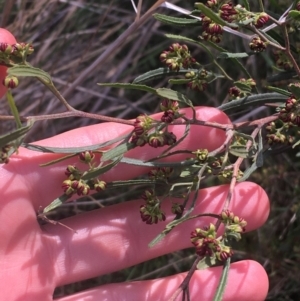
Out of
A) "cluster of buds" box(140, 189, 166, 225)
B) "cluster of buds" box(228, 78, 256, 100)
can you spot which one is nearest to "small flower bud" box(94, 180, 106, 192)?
"cluster of buds" box(140, 189, 166, 225)

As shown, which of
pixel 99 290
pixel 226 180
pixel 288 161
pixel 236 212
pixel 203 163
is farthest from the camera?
pixel 288 161

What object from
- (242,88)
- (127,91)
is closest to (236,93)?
(242,88)

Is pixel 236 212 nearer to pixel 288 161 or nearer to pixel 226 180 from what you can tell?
pixel 226 180

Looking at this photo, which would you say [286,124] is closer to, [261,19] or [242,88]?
[242,88]

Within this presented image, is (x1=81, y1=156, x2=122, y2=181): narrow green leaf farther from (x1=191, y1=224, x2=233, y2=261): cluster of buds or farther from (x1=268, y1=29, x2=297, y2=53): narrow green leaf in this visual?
(x1=268, y1=29, x2=297, y2=53): narrow green leaf

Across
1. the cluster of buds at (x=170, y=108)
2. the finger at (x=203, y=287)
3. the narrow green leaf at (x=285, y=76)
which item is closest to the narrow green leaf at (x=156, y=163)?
the cluster of buds at (x=170, y=108)

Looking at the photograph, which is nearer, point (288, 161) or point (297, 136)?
point (297, 136)

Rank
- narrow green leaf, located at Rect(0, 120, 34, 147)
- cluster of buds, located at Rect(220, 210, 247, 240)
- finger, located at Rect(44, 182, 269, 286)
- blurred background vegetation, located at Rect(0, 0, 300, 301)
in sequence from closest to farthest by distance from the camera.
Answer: narrow green leaf, located at Rect(0, 120, 34, 147)
cluster of buds, located at Rect(220, 210, 247, 240)
finger, located at Rect(44, 182, 269, 286)
blurred background vegetation, located at Rect(0, 0, 300, 301)

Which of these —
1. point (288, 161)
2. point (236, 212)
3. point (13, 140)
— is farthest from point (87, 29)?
point (13, 140)
